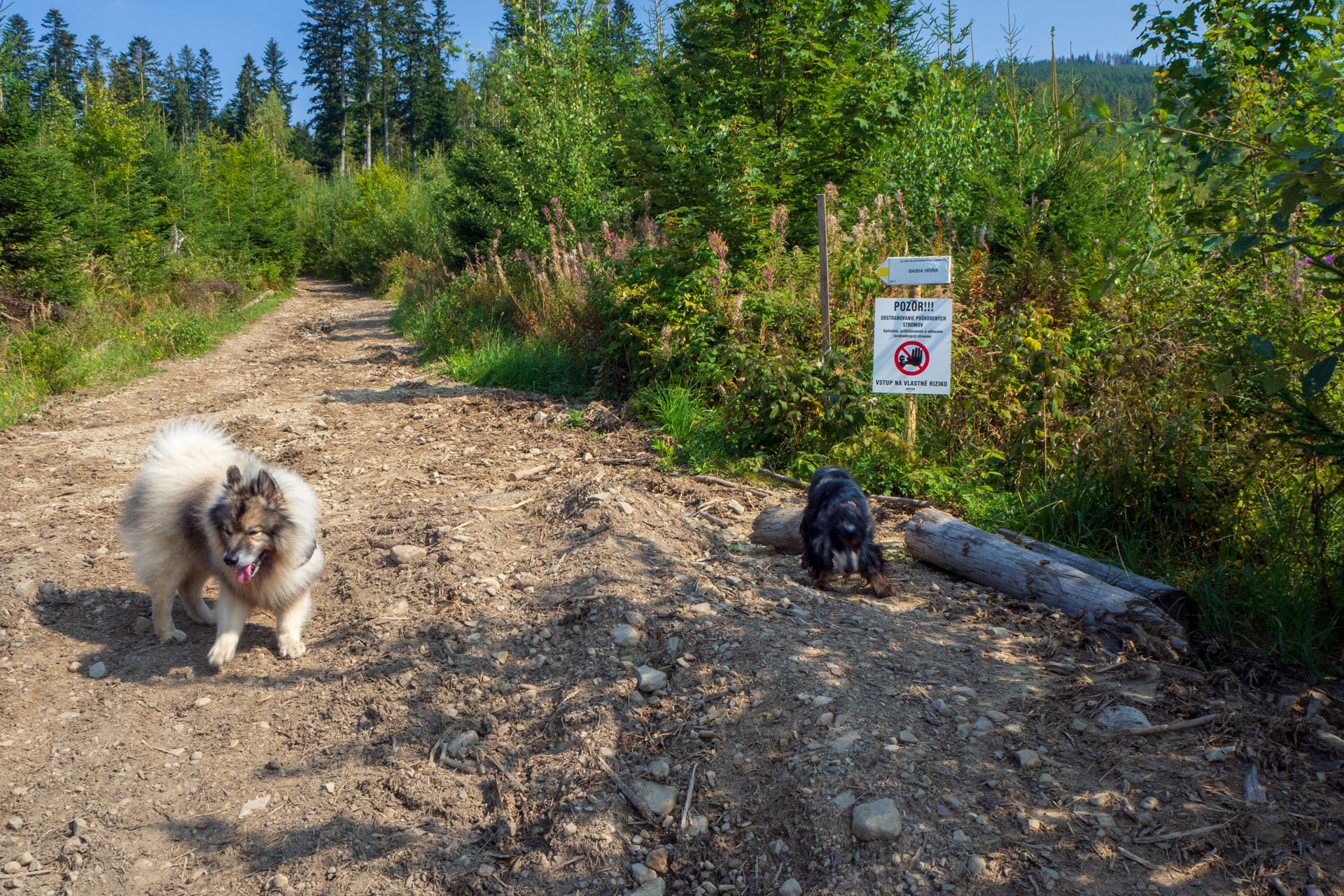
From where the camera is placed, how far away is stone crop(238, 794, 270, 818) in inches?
126

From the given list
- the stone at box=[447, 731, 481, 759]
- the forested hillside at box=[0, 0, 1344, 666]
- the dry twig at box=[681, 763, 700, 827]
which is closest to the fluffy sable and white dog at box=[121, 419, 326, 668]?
the stone at box=[447, 731, 481, 759]

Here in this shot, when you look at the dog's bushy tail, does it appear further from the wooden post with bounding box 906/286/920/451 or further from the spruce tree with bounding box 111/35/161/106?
the spruce tree with bounding box 111/35/161/106

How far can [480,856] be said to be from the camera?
9.66 feet

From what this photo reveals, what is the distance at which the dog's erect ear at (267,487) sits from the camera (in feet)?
13.6

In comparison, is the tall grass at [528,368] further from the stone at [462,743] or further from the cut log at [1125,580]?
the stone at [462,743]

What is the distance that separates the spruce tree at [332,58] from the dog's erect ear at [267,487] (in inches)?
2432

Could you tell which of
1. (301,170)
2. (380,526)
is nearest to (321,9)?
(301,170)

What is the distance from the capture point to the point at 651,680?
3736mm

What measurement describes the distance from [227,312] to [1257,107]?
68.4ft

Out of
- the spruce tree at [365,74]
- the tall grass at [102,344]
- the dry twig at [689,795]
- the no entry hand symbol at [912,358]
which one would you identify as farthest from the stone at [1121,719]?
the spruce tree at [365,74]

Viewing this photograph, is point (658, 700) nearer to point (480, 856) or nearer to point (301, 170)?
point (480, 856)

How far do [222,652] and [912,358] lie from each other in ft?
17.2

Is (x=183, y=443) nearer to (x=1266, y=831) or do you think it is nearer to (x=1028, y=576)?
(x=1028, y=576)

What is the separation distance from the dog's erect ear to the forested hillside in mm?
3699
